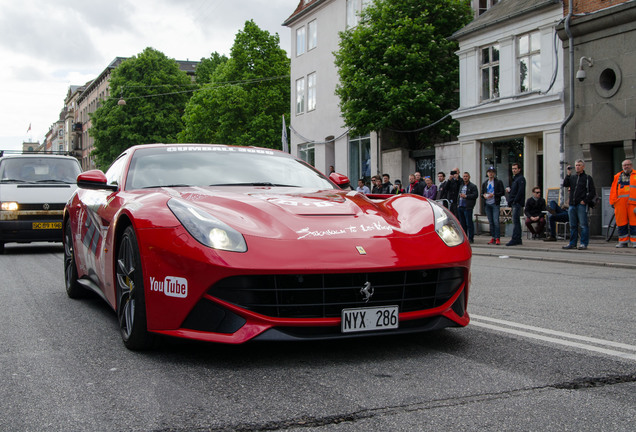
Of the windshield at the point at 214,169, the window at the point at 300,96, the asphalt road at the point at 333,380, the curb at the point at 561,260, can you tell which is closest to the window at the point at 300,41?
the window at the point at 300,96

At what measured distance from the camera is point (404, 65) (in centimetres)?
2456

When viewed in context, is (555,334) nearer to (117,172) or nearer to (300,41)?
(117,172)

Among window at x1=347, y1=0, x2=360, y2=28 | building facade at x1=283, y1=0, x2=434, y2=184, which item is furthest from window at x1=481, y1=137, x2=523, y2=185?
window at x1=347, y1=0, x2=360, y2=28

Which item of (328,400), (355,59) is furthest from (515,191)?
(328,400)

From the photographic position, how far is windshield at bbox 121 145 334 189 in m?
5.14

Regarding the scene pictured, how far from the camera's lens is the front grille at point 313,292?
12.1 ft

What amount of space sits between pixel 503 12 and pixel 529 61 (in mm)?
2289

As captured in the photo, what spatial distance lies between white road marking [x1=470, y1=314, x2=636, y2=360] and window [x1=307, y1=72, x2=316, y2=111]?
32.0m

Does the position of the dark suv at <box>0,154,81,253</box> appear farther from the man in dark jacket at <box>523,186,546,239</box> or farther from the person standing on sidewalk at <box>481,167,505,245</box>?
the man in dark jacket at <box>523,186,546,239</box>

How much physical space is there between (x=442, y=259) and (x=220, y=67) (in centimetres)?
4644

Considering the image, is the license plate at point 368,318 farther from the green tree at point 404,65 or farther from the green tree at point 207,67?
the green tree at point 207,67

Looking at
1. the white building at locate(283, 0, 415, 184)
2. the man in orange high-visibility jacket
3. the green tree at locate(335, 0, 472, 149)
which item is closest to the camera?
the man in orange high-visibility jacket

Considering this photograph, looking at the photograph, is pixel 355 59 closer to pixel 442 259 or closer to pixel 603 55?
pixel 603 55

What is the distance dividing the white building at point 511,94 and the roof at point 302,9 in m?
13.0
